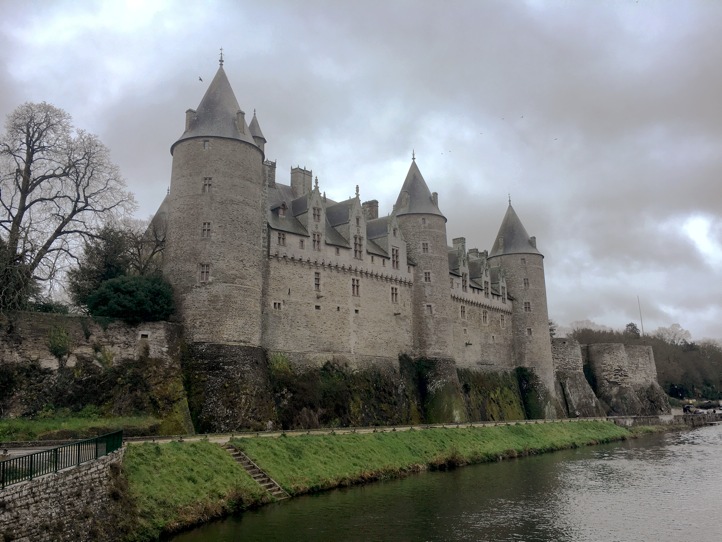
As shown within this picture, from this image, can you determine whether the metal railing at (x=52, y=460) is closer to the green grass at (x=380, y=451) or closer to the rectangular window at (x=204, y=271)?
the green grass at (x=380, y=451)

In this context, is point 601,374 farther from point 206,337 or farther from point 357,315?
point 206,337

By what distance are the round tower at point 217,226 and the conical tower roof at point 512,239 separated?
1229 inches

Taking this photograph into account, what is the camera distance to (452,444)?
115 feet

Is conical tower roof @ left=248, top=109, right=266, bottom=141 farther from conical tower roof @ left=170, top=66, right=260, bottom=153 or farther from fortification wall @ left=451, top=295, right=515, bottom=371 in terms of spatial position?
fortification wall @ left=451, top=295, right=515, bottom=371

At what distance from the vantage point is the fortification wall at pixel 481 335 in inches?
2039

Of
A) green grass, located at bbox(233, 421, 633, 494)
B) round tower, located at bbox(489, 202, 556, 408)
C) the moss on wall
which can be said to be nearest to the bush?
green grass, located at bbox(233, 421, 633, 494)

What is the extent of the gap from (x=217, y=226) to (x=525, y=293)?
34.3 m

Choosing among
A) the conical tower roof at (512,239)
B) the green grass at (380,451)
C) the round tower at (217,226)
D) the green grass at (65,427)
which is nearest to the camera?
the green grass at (65,427)

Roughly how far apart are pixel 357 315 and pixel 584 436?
19.1 metres

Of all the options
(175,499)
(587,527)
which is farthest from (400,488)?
(175,499)

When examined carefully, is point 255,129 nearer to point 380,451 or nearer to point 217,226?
point 217,226

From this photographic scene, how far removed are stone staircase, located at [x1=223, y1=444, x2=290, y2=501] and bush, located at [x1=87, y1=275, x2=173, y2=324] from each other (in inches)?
361

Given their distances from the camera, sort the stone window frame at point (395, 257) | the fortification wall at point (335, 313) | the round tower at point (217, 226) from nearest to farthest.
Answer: the round tower at point (217, 226)
the fortification wall at point (335, 313)
the stone window frame at point (395, 257)

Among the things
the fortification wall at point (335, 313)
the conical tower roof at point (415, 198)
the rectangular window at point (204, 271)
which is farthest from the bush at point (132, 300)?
the conical tower roof at point (415, 198)
